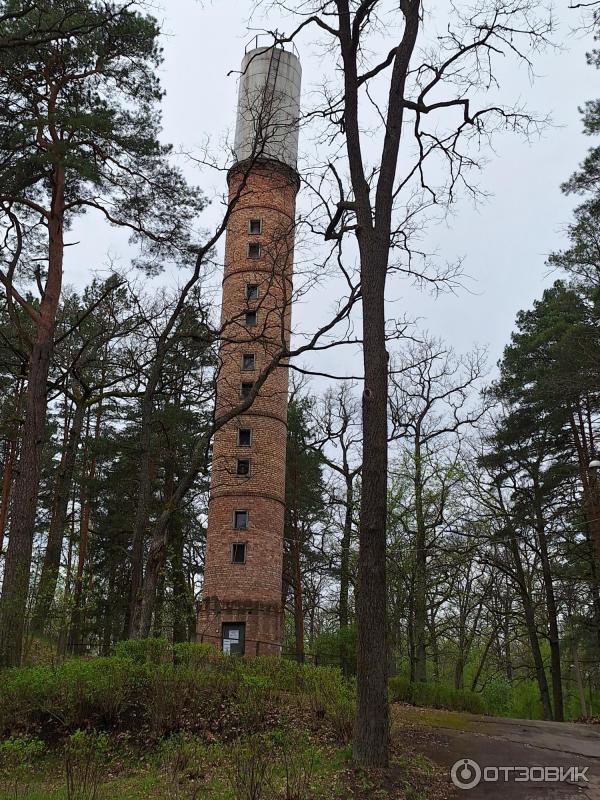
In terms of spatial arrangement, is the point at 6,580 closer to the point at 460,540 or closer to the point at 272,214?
the point at 460,540

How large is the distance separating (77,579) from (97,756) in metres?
8.04

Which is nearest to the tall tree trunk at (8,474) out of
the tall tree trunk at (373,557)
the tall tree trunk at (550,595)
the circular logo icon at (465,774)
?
the tall tree trunk at (550,595)

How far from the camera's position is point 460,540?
20484 mm

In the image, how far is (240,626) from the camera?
60.1ft

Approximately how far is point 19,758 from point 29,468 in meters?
4.55

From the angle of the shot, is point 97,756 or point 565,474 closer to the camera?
point 97,756

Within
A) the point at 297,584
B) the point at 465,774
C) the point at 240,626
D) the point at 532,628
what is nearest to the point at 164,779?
the point at 465,774

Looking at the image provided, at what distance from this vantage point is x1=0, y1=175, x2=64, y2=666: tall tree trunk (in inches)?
371

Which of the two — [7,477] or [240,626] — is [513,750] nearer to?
[240,626]

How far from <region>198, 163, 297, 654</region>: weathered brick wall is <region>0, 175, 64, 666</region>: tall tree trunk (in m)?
6.02

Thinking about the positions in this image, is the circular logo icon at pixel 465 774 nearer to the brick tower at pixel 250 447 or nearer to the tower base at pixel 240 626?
the brick tower at pixel 250 447

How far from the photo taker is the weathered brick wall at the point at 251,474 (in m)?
18.5

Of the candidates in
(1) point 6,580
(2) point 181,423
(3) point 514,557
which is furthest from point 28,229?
(3) point 514,557

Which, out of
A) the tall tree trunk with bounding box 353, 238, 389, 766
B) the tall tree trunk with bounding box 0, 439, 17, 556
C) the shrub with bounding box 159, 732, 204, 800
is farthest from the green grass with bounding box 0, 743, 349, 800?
the tall tree trunk with bounding box 0, 439, 17, 556
